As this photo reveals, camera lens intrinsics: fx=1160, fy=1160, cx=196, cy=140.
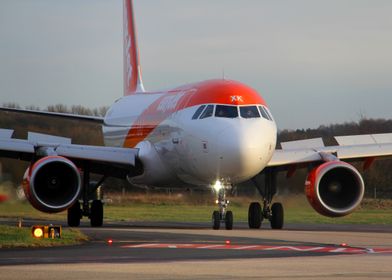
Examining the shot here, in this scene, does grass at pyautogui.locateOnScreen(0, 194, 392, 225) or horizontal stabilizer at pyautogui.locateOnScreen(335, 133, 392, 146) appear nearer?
horizontal stabilizer at pyautogui.locateOnScreen(335, 133, 392, 146)

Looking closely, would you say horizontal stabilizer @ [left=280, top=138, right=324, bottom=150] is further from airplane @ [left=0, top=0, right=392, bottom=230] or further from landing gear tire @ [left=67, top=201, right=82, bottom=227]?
landing gear tire @ [left=67, top=201, right=82, bottom=227]

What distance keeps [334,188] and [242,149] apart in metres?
4.30

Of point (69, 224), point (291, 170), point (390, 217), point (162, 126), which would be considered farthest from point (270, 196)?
point (390, 217)

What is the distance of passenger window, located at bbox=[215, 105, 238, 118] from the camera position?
30109 millimetres

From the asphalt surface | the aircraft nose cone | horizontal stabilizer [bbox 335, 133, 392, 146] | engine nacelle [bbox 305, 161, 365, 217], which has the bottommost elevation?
the asphalt surface

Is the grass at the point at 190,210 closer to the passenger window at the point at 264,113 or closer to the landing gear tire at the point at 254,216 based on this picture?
the landing gear tire at the point at 254,216

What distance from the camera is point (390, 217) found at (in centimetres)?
4088

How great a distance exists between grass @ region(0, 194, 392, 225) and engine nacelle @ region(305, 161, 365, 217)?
2.64 metres

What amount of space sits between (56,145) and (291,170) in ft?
22.7

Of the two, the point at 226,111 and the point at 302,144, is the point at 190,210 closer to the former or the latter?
the point at 302,144

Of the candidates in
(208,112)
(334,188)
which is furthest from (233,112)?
(334,188)

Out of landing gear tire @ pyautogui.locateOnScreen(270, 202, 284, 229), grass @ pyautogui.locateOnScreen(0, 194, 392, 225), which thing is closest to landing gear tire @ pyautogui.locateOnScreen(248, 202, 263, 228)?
landing gear tire @ pyautogui.locateOnScreen(270, 202, 284, 229)

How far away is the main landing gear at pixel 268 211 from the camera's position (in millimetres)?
32719

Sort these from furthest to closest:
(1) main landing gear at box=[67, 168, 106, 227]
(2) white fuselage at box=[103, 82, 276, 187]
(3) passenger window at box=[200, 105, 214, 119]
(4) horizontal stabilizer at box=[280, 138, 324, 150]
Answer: (1) main landing gear at box=[67, 168, 106, 227]
(4) horizontal stabilizer at box=[280, 138, 324, 150]
(3) passenger window at box=[200, 105, 214, 119]
(2) white fuselage at box=[103, 82, 276, 187]
